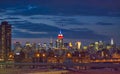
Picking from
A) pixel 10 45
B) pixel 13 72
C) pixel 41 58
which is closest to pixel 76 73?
pixel 13 72

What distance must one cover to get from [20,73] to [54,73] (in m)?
3.18

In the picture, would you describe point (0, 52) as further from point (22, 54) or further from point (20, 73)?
point (20, 73)

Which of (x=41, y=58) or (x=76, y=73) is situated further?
(x=41, y=58)

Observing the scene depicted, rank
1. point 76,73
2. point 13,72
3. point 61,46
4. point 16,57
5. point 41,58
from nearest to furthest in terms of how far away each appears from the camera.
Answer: point 76,73 < point 13,72 < point 41,58 < point 16,57 < point 61,46


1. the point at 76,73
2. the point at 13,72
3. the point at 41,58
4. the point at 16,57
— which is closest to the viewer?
the point at 76,73

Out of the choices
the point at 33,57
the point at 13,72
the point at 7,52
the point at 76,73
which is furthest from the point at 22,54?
the point at 76,73

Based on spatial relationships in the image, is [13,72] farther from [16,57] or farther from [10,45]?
[10,45]

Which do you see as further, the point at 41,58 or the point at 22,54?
the point at 22,54

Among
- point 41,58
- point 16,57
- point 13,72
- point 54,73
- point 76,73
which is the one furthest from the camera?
point 16,57

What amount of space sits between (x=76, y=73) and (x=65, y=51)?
A: 81.3 meters

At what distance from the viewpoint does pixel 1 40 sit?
354 feet

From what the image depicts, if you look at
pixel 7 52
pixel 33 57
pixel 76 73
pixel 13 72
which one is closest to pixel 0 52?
pixel 7 52

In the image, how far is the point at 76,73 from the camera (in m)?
27.5

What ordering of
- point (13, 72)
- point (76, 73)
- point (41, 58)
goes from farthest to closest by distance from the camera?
point (41, 58)
point (13, 72)
point (76, 73)
